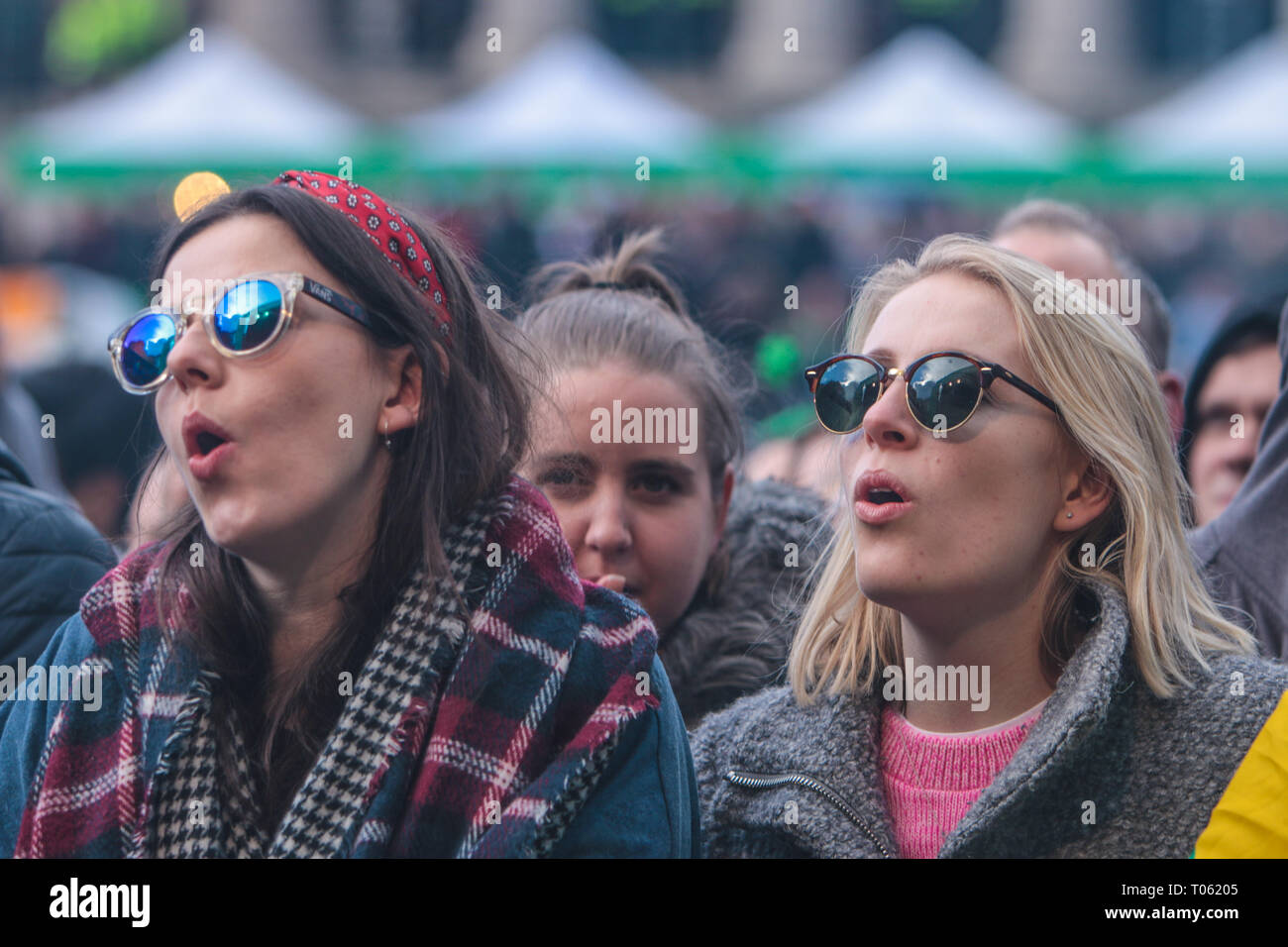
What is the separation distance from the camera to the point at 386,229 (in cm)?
229

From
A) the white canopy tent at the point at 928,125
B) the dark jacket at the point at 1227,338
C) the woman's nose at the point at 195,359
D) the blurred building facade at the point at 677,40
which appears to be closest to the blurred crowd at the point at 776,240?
the white canopy tent at the point at 928,125

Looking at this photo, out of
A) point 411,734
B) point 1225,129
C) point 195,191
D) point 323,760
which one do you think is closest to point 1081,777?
point 411,734

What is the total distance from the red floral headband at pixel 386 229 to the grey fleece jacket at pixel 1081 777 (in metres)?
0.92

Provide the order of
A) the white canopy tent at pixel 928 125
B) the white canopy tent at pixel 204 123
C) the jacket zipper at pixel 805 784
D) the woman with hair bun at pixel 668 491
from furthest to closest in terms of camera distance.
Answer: the white canopy tent at pixel 928 125
the white canopy tent at pixel 204 123
the woman with hair bun at pixel 668 491
the jacket zipper at pixel 805 784

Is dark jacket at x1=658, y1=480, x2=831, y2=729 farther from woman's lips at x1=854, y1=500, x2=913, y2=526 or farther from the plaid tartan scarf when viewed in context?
the plaid tartan scarf

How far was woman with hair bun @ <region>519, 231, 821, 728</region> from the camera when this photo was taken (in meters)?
3.05

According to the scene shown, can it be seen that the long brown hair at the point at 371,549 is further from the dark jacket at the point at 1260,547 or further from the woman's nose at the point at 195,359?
the dark jacket at the point at 1260,547

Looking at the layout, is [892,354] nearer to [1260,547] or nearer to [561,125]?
[1260,547]

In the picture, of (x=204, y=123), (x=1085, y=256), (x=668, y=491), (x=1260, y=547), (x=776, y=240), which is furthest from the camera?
(x=776, y=240)

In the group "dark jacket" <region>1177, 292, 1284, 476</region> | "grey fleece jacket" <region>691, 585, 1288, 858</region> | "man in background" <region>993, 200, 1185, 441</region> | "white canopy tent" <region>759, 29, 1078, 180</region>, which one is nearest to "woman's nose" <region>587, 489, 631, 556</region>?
"grey fleece jacket" <region>691, 585, 1288, 858</region>

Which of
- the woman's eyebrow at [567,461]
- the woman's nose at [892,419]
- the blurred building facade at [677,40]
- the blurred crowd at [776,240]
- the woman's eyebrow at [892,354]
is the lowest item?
the woman's eyebrow at [567,461]

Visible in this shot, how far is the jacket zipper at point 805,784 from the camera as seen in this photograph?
2.25 meters

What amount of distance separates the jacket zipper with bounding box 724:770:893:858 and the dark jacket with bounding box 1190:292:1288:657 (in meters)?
0.98

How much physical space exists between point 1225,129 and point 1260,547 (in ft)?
32.4
